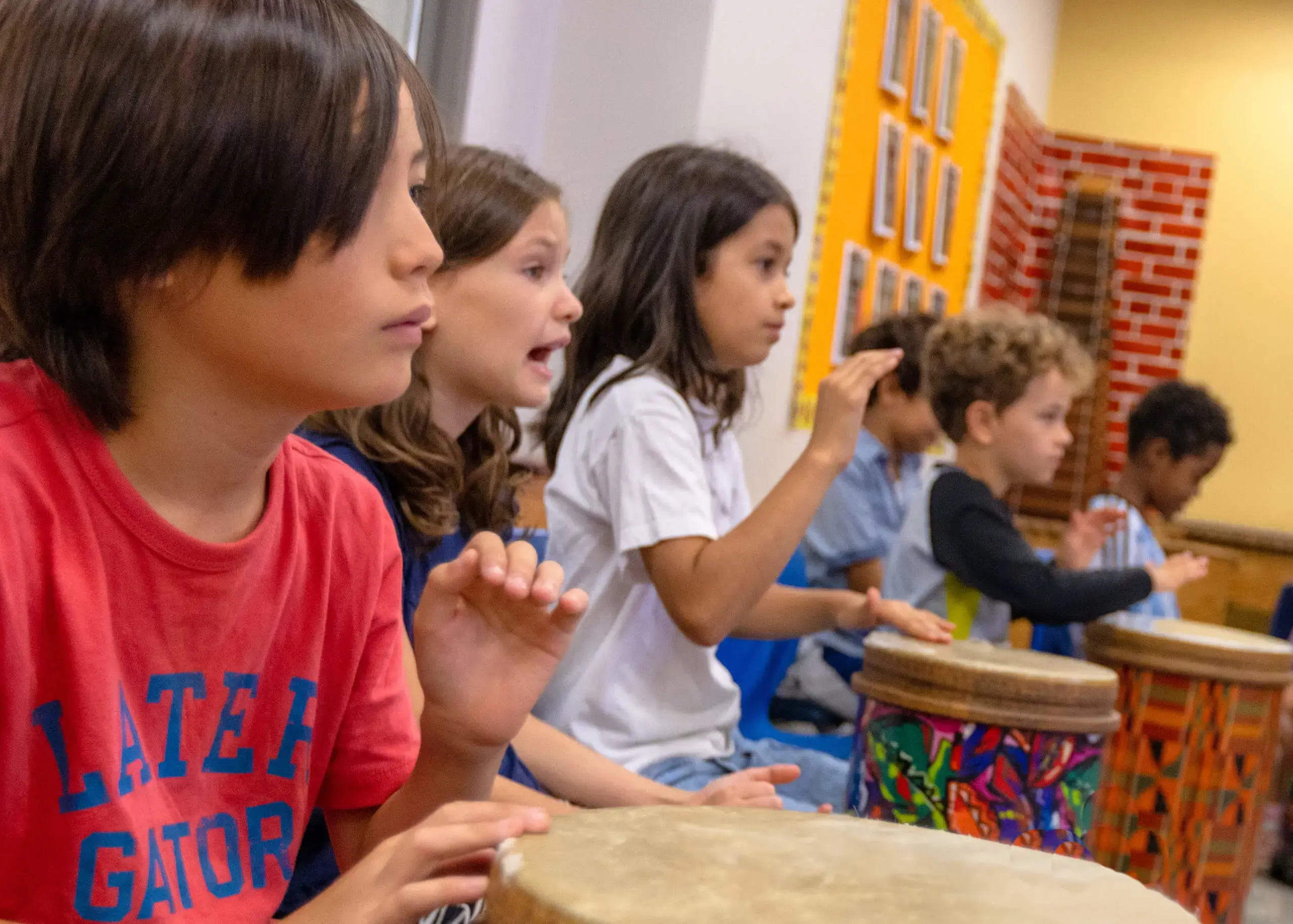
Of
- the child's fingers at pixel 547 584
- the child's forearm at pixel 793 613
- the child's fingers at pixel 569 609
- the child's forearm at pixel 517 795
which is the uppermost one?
the child's fingers at pixel 547 584

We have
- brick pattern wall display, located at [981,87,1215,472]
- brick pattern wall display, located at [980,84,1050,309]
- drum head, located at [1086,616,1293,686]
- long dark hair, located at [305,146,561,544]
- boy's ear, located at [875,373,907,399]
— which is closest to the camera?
long dark hair, located at [305,146,561,544]

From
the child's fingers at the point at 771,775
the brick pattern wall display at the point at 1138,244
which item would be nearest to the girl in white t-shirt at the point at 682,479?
the child's fingers at the point at 771,775

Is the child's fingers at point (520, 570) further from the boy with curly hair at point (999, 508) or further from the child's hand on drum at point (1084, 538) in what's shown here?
the child's hand on drum at point (1084, 538)

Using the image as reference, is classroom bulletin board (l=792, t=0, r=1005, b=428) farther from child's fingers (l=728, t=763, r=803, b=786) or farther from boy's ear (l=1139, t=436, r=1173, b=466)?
child's fingers (l=728, t=763, r=803, b=786)

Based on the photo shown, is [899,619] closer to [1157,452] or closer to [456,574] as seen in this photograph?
[456,574]

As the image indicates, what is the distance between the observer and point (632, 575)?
6.29ft

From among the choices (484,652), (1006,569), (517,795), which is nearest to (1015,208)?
(1006,569)

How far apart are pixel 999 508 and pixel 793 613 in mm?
661

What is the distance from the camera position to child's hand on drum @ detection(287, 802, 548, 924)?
88 cm

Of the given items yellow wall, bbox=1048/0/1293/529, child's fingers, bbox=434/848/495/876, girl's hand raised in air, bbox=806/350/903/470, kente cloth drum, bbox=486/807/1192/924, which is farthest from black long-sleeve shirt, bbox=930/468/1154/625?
yellow wall, bbox=1048/0/1293/529

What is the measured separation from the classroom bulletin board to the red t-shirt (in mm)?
2606

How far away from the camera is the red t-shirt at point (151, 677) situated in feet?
2.81

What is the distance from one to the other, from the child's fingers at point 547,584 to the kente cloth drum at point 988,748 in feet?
3.72

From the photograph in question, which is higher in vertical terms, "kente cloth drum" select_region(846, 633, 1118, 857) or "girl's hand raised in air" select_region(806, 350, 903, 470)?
"girl's hand raised in air" select_region(806, 350, 903, 470)
